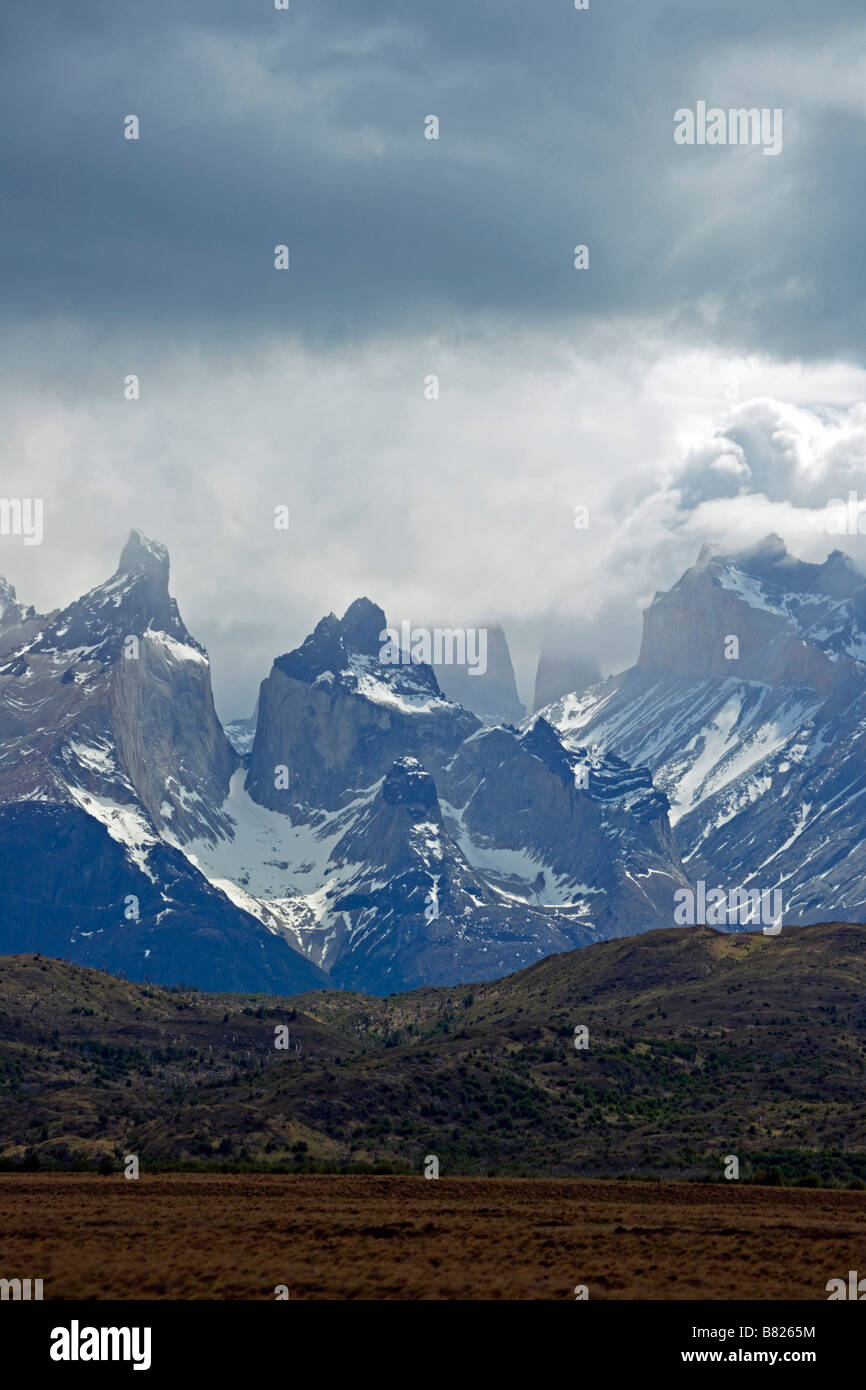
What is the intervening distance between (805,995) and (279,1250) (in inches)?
5508

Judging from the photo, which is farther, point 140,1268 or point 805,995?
point 805,995

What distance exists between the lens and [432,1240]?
61844 mm

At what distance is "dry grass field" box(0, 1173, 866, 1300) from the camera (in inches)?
2178

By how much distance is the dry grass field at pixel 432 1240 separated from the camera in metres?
55.3

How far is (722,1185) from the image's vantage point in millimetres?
78000

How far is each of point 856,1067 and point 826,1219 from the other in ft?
314

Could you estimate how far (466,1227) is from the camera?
211 ft

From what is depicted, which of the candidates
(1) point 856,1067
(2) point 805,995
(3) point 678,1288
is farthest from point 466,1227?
(2) point 805,995

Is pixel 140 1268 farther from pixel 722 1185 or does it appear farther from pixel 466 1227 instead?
pixel 722 1185
